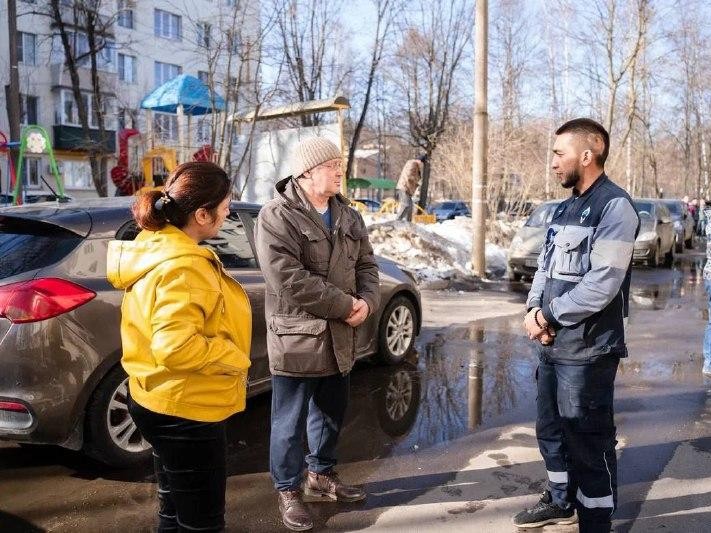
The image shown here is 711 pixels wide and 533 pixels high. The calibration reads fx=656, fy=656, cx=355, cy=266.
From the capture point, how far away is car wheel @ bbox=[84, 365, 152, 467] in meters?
3.66

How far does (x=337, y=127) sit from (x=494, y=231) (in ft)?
22.3

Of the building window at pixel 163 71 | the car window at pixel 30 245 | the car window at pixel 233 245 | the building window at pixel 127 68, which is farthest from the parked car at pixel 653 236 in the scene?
the building window at pixel 163 71

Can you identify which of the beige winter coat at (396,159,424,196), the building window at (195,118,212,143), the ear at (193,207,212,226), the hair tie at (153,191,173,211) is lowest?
the ear at (193,207,212,226)

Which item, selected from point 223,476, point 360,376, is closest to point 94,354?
point 223,476

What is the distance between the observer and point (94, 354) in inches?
141

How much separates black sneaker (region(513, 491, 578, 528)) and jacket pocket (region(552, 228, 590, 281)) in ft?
3.93

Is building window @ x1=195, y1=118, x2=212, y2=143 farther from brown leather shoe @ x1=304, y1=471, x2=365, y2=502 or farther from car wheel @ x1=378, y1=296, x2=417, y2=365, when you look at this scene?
brown leather shoe @ x1=304, y1=471, x2=365, y2=502

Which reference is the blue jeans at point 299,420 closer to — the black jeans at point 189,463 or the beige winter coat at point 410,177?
the black jeans at point 189,463

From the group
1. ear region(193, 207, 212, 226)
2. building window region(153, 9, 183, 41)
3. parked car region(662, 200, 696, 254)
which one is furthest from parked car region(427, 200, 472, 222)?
ear region(193, 207, 212, 226)

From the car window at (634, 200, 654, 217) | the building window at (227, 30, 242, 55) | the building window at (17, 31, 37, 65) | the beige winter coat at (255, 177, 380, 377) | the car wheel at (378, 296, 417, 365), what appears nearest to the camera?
the beige winter coat at (255, 177, 380, 377)

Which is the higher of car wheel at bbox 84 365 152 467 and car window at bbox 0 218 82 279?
car window at bbox 0 218 82 279

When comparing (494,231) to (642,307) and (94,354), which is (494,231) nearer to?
(642,307)

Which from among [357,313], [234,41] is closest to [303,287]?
[357,313]

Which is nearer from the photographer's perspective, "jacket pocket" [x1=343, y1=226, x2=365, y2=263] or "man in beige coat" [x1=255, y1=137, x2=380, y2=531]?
"man in beige coat" [x1=255, y1=137, x2=380, y2=531]
